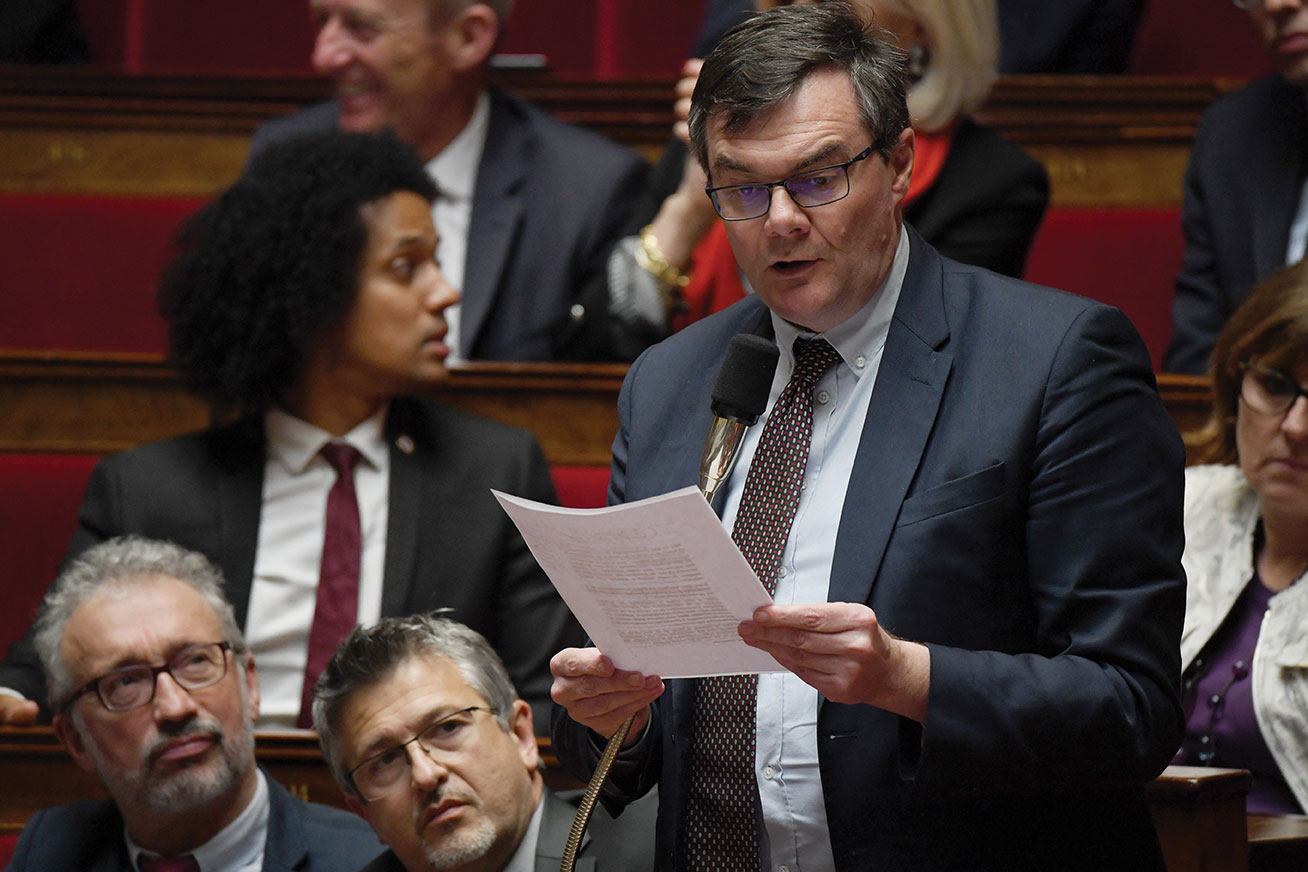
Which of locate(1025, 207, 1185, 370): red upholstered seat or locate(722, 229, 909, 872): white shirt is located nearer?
locate(722, 229, 909, 872): white shirt

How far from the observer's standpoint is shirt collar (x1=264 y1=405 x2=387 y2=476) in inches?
73.3

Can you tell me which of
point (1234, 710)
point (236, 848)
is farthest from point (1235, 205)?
point (236, 848)

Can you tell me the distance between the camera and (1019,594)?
3.23ft

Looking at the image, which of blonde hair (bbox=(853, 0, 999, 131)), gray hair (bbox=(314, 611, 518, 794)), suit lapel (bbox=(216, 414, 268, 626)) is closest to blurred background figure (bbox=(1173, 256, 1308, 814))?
blonde hair (bbox=(853, 0, 999, 131))

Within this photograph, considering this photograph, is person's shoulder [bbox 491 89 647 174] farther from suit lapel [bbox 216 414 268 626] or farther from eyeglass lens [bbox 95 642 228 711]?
eyeglass lens [bbox 95 642 228 711]

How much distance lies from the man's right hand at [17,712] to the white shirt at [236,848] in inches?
8.4

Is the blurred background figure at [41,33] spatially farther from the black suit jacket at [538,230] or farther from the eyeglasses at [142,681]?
the eyeglasses at [142,681]

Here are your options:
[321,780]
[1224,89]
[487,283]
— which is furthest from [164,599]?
[1224,89]

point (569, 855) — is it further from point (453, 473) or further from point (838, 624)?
point (453, 473)

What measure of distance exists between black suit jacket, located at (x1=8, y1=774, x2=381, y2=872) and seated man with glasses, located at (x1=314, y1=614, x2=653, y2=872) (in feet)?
0.26

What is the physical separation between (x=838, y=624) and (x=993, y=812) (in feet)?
0.69

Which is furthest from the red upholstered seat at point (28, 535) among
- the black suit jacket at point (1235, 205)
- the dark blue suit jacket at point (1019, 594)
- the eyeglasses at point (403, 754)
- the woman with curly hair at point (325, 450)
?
the black suit jacket at point (1235, 205)

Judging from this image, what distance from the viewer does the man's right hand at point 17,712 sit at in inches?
65.8

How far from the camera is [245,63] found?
10.2 feet
